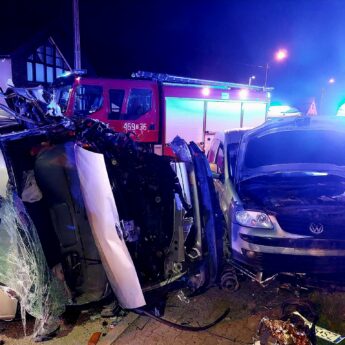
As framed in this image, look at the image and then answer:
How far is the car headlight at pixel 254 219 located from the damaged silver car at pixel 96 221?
1.76 ft

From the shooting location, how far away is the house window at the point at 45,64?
19.8m

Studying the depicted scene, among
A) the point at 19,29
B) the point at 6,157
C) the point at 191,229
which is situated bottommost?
the point at 191,229

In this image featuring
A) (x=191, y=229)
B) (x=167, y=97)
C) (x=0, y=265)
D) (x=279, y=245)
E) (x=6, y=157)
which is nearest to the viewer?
(x=0, y=265)

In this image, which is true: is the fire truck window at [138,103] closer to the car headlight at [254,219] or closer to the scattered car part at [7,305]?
the car headlight at [254,219]

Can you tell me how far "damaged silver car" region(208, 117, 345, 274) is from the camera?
140 inches

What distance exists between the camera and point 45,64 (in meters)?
20.9

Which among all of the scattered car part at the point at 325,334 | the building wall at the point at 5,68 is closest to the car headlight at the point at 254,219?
the scattered car part at the point at 325,334

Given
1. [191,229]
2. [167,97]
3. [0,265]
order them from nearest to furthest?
[0,265] → [191,229] → [167,97]

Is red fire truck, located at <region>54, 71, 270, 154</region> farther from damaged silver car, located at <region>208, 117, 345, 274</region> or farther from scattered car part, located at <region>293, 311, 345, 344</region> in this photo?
scattered car part, located at <region>293, 311, 345, 344</region>

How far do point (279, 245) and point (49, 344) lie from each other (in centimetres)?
221

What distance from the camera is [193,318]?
3.46 metres

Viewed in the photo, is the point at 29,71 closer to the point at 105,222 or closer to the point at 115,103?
the point at 115,103

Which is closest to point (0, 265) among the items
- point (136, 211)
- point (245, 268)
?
point (136, 211)

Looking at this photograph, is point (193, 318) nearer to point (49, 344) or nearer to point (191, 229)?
point (191, 229)
